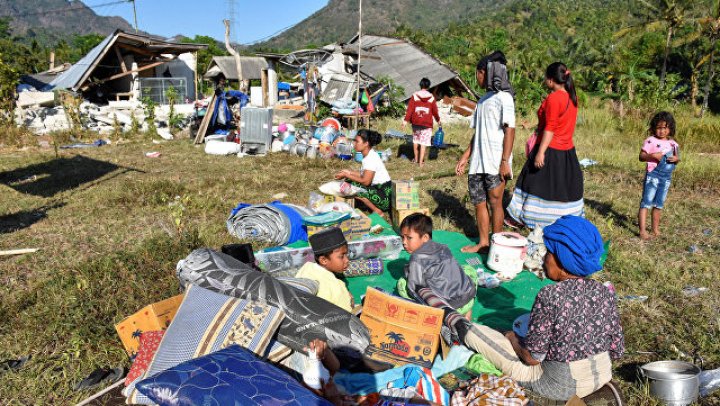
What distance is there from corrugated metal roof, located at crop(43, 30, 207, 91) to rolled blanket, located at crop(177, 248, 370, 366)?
1529 cm

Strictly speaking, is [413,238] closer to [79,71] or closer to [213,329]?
[213,329]

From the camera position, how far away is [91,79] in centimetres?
1684

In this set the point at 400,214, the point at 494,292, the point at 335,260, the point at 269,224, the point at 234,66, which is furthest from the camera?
the point at 234,66

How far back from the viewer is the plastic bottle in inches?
97.9

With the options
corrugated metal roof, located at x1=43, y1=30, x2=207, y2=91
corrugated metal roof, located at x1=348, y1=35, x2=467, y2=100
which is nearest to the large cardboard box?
corrugated metal roof, located at x1=348, y1=35, x2=467, y2=100

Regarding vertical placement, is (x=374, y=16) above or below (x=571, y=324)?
above

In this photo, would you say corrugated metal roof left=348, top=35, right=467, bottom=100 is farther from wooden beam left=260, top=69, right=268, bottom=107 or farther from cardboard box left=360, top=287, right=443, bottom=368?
cardboard box left=360, top=287, right=443, bottom=368

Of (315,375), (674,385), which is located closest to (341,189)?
(315,375)

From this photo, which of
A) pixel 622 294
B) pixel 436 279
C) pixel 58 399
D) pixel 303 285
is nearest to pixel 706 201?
pixel 622 294

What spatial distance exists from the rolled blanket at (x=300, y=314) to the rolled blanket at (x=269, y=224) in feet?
6.10

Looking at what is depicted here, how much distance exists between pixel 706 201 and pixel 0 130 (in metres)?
14.1

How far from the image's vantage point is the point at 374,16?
126250 mm

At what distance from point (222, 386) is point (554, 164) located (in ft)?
12.2

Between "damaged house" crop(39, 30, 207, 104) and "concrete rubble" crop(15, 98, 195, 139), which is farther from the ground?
"damaged house" crop(39, 30, 207, 104)
